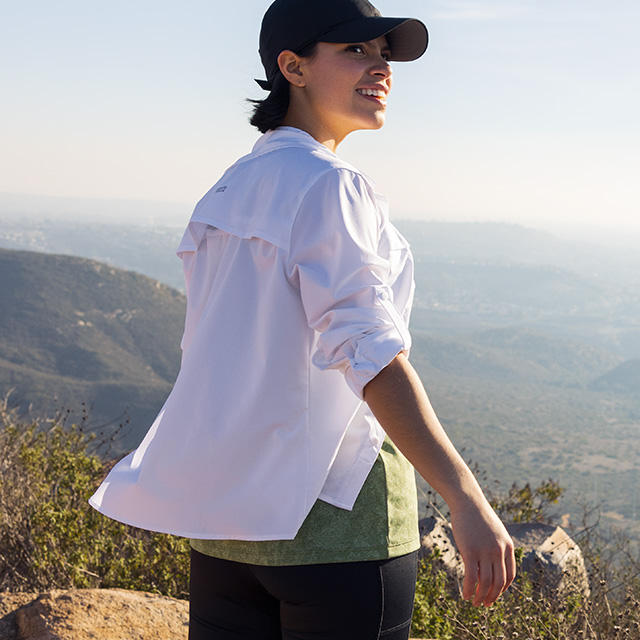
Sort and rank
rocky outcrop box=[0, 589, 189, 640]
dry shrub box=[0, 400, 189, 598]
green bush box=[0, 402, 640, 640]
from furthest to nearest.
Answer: dry shrub box=[0, 400, 189, 598]
green bush box=[0, 402, 640, 640]
rocky outcrop box=[0, 589, 189, 640]

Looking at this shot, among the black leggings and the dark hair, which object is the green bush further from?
the dark hair

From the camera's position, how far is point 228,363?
47.9 inches

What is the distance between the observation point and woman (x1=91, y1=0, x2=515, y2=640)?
111 centimetres

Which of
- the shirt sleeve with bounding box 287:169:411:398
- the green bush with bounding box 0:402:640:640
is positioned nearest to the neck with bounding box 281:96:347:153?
the shirt sleeve with bounding box 287:169:411:398

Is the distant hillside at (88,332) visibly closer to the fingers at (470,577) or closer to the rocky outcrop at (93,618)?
the rocky outcrop at (93,618)

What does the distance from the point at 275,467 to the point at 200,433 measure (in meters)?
0.14

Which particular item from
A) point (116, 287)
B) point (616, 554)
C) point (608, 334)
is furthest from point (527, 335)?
point (616, 554)

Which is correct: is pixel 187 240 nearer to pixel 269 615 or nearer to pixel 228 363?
pixel 228 363

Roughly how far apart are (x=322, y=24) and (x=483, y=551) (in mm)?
929

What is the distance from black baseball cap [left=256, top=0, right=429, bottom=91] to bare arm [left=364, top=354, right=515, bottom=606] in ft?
1.98

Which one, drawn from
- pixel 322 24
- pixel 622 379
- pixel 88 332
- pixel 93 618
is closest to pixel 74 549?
pixel 93 618

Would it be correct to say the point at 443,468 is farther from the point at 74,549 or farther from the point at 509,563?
the point at 74,549

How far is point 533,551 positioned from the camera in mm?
4512

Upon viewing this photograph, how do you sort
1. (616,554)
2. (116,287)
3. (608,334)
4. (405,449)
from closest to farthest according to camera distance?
(405,449) < (616,554) < (116,287) < (608,334)
